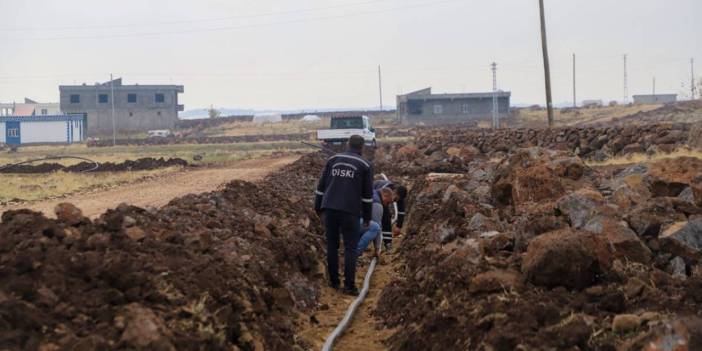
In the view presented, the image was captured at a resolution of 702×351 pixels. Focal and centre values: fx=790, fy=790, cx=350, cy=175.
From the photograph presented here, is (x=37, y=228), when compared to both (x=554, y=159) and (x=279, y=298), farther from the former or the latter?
(x=554, y=159)

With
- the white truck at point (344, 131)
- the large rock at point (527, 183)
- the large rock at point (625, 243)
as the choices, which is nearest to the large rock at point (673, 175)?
the large rock at point (527, 183)

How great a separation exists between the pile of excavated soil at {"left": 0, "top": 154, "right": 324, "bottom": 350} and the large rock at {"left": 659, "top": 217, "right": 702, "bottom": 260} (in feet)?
12.0

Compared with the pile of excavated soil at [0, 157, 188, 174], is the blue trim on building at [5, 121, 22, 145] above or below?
above

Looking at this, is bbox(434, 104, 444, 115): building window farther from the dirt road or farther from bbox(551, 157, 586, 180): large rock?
bbox(551, 157, 586, 180): large rock

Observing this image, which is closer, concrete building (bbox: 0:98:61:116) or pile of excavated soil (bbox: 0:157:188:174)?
pile of excavated soil (bbox: 0:157:188:174)

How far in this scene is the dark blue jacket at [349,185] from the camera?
9.25m

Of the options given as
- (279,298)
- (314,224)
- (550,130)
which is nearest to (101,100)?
(550,130)

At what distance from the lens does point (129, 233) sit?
7.16 meters

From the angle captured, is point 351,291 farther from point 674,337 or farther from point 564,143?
point 564,143

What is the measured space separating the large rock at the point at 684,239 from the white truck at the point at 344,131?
2745cm

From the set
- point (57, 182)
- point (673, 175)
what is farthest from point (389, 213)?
point (57, 182)

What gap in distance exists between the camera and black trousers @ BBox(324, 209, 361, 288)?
943 cm

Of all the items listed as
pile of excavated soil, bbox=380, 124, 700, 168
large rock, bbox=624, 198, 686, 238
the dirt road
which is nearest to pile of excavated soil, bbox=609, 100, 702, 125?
pile of excavated soil, bbox=380, 124, 700, 168

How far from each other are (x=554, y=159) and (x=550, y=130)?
1477cm
